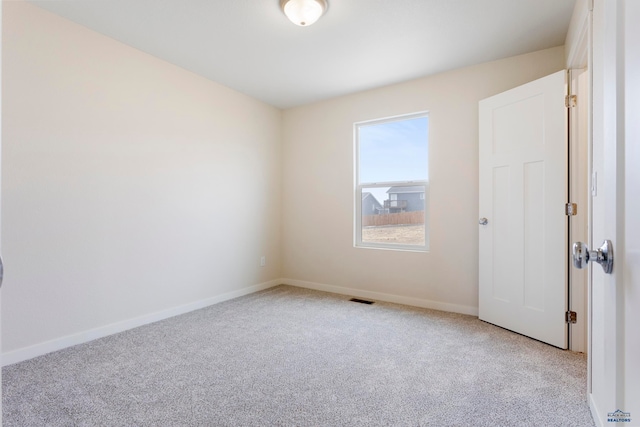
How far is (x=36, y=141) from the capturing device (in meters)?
2.41

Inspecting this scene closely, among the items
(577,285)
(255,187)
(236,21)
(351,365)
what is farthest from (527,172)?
(255,187)

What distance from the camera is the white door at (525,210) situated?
2.52 m

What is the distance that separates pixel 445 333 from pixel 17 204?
134 inches

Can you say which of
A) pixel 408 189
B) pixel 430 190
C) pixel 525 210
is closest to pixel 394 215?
pixel 408 189

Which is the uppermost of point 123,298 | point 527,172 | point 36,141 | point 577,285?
point 36,141

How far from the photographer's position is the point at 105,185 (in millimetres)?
2805

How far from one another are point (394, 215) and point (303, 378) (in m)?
2.34

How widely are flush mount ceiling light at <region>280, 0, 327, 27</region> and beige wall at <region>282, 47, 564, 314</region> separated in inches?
65.3

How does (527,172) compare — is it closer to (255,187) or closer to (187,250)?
(255,187)

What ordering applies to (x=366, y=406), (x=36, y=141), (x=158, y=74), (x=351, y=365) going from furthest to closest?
(x=158, y=74) → (x=36, y=141) → (x=351, y=365) → (x=366, y=406)

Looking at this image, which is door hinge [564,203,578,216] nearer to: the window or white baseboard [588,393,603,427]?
white baseboard [588,393,603,427]

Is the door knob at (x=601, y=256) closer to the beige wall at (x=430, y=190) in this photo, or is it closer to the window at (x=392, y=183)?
the beige wall at (x=430, y=190)

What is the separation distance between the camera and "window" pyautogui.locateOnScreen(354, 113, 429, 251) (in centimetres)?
373

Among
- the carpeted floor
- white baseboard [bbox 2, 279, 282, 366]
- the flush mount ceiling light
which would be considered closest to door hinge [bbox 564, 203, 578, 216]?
the carpeted floor
